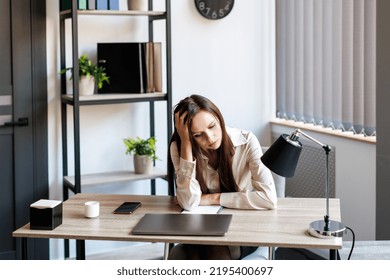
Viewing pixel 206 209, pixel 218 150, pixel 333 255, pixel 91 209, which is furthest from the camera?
pixel 218 150

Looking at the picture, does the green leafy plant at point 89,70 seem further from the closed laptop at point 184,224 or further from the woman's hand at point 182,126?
the closed laptop at point 184,224

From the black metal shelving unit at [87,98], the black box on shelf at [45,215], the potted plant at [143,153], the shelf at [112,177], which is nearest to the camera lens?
the black box on shelf at [45,215]

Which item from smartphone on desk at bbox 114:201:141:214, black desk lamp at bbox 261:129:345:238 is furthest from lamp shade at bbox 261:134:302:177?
smartphone on desk at bbox 114:201:141:214

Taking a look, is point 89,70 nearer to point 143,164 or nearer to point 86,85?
point 86,85

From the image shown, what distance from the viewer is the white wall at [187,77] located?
162 inches

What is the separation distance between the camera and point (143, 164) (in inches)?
162

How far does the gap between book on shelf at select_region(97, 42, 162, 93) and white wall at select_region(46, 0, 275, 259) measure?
0.13 metres

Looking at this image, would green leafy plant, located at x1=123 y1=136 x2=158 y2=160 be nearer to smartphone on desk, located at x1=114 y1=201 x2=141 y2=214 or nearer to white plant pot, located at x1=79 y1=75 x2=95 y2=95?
white plant pot, located at x1=79 y1=75 x2=95 y2=95

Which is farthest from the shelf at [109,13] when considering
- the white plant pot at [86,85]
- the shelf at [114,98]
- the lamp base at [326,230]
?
the lamp base at [326,230]

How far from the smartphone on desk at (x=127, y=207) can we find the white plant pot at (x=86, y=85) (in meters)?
1.27

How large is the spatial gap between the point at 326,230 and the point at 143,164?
6.30 feet

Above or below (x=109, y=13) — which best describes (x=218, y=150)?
below

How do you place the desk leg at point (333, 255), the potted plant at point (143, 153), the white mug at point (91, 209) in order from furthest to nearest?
the potted plant at point (143, 153) < the white mug at point (91, 209) < the desk leg at point (333, 255)

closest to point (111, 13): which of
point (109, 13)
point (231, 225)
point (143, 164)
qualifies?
point (109, 13)
